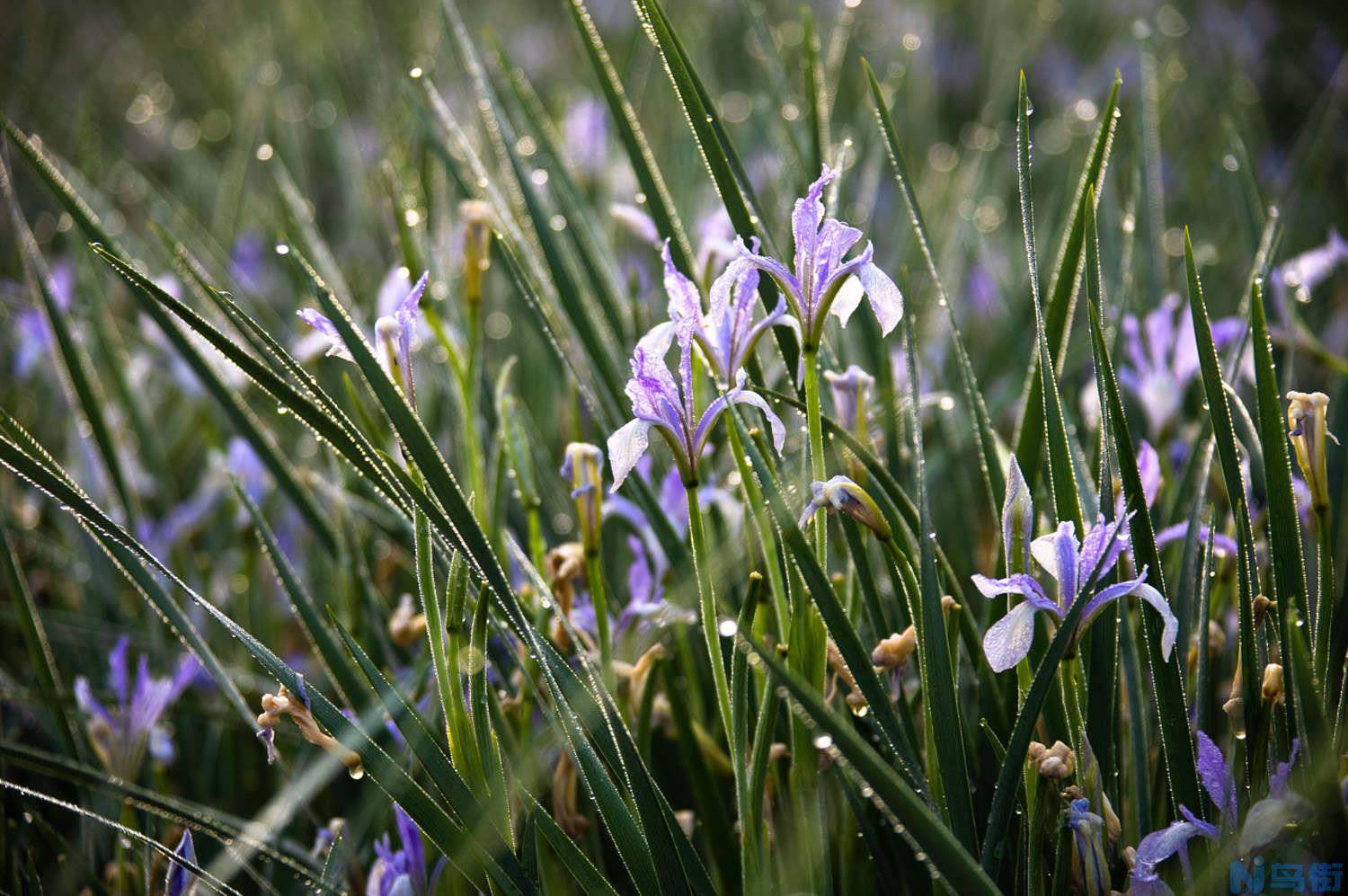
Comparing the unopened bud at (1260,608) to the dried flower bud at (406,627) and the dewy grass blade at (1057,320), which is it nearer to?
the dewy grass blade at (1057,320)

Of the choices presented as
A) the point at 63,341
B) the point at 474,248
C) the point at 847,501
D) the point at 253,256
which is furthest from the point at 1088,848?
the point at 253,256

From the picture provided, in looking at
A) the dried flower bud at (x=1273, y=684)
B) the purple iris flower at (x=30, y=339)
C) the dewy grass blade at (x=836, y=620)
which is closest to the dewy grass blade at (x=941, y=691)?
the dewy grass blade at (x=836, y=620)

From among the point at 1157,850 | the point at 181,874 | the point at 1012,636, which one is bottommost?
the point at 181,874

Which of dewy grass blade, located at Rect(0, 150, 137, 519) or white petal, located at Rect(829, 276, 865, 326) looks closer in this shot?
white petal, located at Rect(829, 276, 865, 326)

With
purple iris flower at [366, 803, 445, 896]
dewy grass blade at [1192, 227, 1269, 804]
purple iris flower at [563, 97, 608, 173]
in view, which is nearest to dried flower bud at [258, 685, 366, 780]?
purple iris flower at [366, 803, 445, 896]

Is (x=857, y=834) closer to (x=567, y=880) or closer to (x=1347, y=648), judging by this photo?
(x=567, y=880)

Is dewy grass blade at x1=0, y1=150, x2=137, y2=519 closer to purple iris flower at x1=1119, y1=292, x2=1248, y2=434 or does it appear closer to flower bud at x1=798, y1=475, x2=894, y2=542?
flower bud at x1=798, y1=475, x2=894, y2=542

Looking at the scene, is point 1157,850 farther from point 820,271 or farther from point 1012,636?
point 820,271

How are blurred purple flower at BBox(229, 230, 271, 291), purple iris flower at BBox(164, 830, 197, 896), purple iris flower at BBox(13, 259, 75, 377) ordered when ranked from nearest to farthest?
purple iris flower at BBox(164, 830, 197, 896) → purple iris flower at BBox(13, 259, 75, 377) → blurred purple flower at BBox(229, 230, 271, 291)
